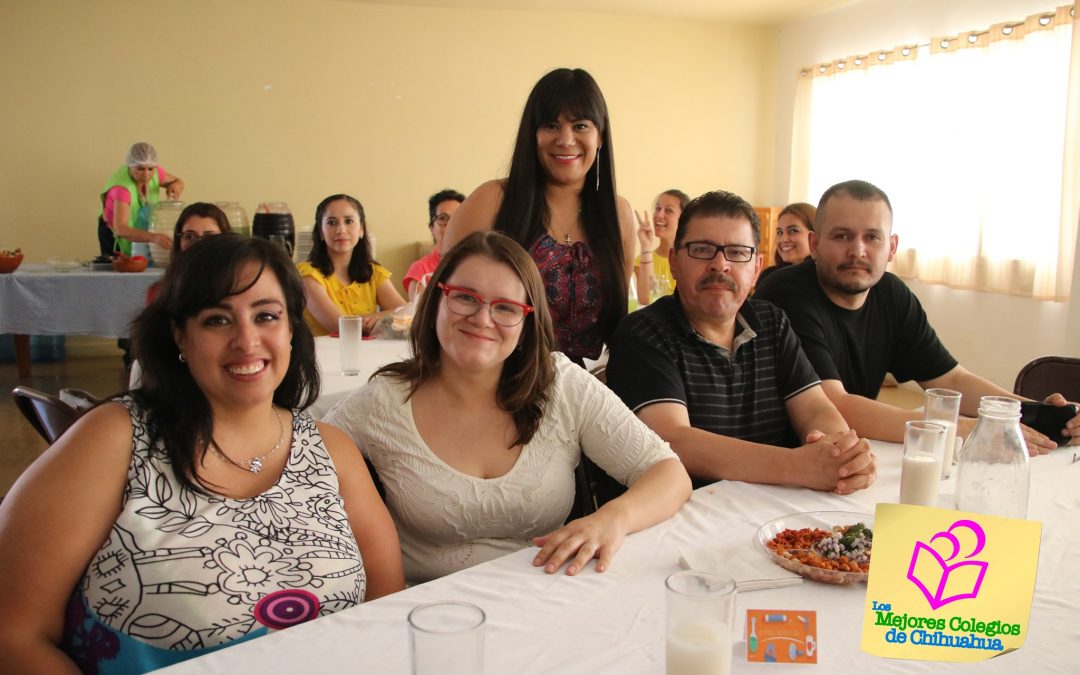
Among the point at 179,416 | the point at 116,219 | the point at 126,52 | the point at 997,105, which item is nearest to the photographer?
the point at 179,416

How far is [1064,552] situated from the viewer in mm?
1457

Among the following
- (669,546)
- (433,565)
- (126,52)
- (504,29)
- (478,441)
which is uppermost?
A: (504,29)

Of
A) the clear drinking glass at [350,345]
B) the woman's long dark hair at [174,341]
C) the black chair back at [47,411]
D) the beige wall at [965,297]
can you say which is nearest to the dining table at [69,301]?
the clear drinking glass at [350,345]

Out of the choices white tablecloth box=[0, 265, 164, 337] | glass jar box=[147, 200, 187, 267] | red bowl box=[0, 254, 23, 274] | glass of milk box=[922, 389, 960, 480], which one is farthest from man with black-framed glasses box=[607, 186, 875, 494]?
glass jar box=[147, 200, 187, 267]

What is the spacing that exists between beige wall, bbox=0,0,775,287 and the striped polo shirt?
5.75 m

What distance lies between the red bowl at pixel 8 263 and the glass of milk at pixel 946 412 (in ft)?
18.2

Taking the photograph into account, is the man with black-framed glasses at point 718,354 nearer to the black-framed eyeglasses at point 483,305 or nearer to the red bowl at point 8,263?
the black-framed eyeglasses at point 483,305

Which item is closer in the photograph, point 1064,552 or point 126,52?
point 1064,552

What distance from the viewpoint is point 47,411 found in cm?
194

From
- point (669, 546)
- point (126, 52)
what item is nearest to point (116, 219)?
point (126, 52)

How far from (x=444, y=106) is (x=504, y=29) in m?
0.89

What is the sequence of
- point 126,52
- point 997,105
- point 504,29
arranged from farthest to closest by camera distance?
1. point 504,29
2. point 126,52
3. point 997,105

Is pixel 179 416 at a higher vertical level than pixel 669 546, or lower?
higher

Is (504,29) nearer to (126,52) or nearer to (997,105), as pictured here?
(126,52)
